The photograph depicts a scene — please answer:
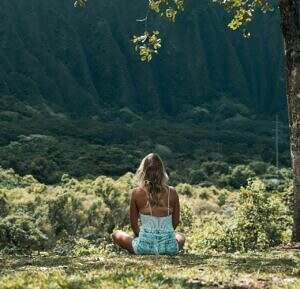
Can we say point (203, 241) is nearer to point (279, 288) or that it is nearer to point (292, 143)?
point (292, 143)

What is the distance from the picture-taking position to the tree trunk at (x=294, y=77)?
14.4 meters

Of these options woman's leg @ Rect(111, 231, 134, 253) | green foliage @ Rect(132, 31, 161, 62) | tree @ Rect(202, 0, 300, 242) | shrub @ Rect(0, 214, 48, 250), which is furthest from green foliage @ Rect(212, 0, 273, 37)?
shrub @ Rect(0, 214, 48, 250)

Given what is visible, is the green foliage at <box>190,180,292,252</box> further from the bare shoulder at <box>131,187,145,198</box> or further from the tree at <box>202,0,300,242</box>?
the bare shoulder at <box>131,187,145,198</box>

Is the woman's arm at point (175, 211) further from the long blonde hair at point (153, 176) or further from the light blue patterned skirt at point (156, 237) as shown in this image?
the long blonde hair at point (153, 176)

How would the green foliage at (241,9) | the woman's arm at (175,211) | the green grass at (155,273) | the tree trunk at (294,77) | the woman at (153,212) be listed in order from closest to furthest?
the green grass at (155,273), the woman at (153,212), the woman's arm at (175,211), the tree trunk at (294,77), the green foliage at (241,9)

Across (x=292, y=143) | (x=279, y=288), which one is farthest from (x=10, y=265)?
(x=292, y=143)

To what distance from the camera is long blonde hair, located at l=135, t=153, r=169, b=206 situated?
444 inches

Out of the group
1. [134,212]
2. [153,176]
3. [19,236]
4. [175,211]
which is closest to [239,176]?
[19,236]

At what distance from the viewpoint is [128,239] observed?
39.8ft

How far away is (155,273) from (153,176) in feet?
8.89

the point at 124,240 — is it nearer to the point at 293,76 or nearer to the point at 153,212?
the point at 153,212

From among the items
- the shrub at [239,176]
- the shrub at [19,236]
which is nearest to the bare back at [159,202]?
the shrub at [19,236]

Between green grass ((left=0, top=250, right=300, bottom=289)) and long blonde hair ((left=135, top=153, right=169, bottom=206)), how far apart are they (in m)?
1.19

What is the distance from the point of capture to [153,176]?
11367 mm
